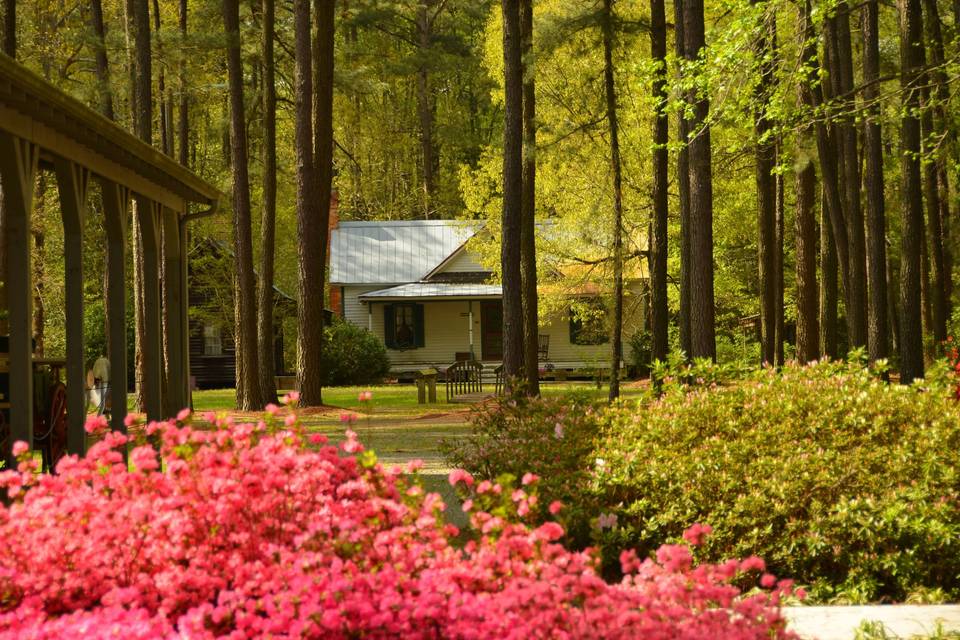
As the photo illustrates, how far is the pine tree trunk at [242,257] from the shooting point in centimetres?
2333

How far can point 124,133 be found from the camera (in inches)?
411

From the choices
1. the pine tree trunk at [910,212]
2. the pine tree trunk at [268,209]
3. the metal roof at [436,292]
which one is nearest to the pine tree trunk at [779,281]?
the pine tree trunk at [910,212]

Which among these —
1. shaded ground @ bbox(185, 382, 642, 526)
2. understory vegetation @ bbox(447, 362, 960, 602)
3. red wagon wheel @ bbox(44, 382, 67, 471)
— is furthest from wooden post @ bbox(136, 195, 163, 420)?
understory vegetation @ bbox(447, 362, 960, 602)

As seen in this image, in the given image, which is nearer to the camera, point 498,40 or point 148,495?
point 148,495

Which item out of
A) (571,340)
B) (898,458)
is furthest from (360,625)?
(571,340)

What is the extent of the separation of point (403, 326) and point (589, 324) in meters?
6.36

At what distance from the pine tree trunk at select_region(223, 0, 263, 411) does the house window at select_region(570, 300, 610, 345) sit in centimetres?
1149

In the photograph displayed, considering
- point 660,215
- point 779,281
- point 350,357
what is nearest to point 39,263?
point 350,357

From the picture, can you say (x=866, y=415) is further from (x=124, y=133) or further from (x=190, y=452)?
(x=124, y=133)

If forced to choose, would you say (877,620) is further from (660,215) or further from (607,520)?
(660,215)

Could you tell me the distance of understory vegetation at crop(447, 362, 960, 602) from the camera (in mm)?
6977

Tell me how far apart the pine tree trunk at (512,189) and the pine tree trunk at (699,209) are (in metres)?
3.56

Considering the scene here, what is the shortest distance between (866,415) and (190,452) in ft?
16.9

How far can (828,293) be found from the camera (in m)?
25.4
